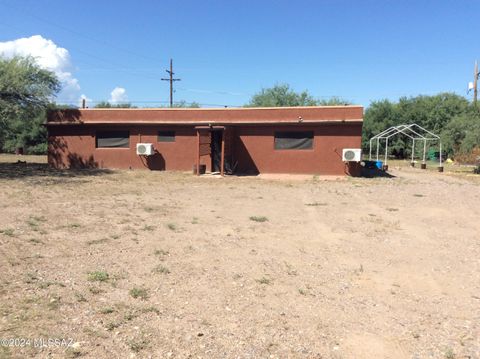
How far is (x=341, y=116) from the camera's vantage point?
20.8 meters

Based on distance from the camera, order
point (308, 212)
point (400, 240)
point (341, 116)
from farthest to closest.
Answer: point (341, 116) < point (308, 212) < point (400, 240)

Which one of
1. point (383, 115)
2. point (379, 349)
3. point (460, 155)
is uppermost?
point (383, 115)

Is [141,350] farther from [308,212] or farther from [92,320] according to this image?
[308,212]

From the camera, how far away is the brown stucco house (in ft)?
69.5

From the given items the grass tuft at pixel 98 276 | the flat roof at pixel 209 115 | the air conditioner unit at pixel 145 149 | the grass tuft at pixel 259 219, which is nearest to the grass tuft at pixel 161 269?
the grass tuft at pixel 98 276

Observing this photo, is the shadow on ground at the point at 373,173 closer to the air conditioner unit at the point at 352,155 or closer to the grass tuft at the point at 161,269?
the air conditioner unit at the point at 352,155

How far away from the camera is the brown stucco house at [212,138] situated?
21.2 metres

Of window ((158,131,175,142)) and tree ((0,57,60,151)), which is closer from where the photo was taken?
tree ((0,57,60,151))

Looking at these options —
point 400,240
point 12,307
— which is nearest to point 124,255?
point 12,307

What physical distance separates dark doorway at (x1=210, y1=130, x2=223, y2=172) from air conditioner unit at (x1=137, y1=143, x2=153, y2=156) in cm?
325

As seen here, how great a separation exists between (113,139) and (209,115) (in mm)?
5725

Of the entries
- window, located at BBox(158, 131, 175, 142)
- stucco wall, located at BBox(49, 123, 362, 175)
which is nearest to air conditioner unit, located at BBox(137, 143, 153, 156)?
stucco wall, located at BBox(49, 123, 362, 175)

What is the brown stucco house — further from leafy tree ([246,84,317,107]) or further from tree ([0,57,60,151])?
leafy tree ([246,84,317,107])

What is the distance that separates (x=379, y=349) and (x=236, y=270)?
262cm
